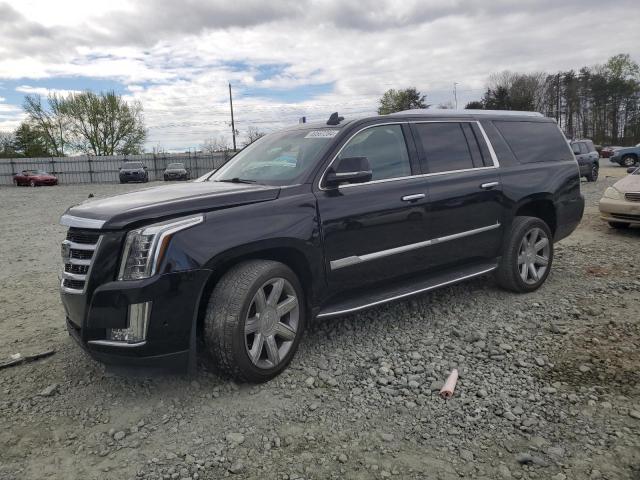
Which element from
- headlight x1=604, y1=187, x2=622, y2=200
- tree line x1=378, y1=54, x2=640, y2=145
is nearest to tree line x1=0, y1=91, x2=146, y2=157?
tree line x1=378, y1=54, x2=640, y2=145

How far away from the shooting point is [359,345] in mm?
4016

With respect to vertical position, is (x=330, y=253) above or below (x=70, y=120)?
below

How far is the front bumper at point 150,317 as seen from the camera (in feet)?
9.56

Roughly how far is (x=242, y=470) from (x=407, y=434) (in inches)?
36.4

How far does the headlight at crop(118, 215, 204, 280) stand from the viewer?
2932 mm

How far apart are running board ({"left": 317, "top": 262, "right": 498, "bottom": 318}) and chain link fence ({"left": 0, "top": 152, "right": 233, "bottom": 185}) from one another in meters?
36.8

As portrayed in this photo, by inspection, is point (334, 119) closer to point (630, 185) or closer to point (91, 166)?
point (630, 185)

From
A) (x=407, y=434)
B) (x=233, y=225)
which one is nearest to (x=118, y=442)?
(x=233, y=225)

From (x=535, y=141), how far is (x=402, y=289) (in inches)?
103

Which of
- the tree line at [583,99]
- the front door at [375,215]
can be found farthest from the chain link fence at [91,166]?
the front door at [375,215]

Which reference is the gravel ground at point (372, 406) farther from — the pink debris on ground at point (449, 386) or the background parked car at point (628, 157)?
the background parked car at point (628, 157)

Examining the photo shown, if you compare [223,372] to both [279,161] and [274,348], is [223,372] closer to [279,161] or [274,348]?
[274,348]

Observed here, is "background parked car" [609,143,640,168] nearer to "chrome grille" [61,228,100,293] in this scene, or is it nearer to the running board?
the running board

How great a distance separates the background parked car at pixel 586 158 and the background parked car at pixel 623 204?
11.4 m
